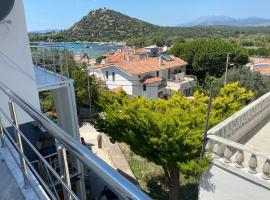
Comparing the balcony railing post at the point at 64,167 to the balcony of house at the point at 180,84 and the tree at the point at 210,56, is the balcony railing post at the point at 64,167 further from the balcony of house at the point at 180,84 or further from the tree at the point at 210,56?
the tree at the point at 210,56

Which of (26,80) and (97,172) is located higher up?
(97,172)

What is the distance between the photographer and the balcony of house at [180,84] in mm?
31422

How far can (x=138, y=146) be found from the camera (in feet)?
28.6

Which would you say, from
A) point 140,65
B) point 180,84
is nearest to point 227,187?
point 140,65

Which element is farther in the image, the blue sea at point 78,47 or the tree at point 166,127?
the tree at point 166,127

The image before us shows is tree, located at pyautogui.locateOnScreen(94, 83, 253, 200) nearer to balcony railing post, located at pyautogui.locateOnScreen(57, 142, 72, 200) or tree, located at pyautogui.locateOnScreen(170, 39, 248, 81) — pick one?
balcony railing post, located at pyautogui.locateOnScreen(57, 142, 72, 200)

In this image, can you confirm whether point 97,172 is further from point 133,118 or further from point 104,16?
point 104,16

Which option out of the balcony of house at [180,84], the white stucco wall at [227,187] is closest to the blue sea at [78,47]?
the white stucco wall at [227,187]

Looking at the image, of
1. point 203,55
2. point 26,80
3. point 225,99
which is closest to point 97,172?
point 26,80

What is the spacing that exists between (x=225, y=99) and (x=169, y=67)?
75.3 feet

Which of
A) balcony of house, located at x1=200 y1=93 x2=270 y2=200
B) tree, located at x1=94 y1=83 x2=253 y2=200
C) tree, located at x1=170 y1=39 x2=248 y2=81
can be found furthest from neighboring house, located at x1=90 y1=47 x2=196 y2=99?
balcony of house, located at x1=200 y1=93 x2=270 y2=200

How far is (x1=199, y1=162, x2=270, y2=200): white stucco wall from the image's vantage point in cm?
524

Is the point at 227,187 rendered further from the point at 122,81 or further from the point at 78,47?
the point at 122,81

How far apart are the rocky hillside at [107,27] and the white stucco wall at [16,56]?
101601mm
